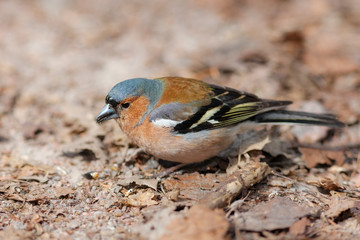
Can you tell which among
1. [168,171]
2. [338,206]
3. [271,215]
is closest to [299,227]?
[271,215]

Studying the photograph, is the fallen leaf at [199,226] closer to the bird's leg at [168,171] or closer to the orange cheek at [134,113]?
the bird's leg at [168,171]

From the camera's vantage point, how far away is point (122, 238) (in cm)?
333

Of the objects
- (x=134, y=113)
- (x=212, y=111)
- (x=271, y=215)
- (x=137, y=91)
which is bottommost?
Answer: (x=271, y=215)

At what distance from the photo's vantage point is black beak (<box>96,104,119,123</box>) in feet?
14.8

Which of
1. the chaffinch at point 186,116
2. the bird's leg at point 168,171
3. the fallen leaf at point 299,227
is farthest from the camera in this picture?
the bird's leg at point 168,171

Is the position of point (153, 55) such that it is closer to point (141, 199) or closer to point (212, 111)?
point (212, 111)

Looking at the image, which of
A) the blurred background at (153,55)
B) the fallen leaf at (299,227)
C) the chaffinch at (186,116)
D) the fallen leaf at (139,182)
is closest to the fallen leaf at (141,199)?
the fallen leaf at (139,182)

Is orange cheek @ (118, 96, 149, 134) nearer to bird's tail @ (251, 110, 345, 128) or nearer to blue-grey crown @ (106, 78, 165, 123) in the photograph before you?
blue-grey crown @ (106, 78, 165, 123)

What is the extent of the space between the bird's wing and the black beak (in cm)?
48

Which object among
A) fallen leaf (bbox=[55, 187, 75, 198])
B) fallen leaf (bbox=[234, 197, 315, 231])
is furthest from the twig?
fallen leaf (bbox=[55, 187, 75, 198])

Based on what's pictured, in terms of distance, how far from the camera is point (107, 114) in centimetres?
453

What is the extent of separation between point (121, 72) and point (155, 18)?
7.45ft

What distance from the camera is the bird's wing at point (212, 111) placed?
4.39 m

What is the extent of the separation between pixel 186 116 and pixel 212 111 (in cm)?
34
